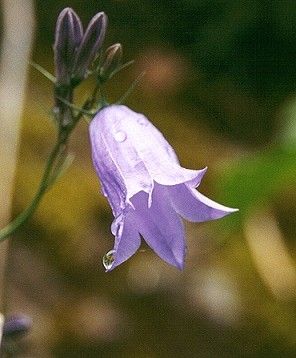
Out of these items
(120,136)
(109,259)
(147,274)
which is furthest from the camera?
(147,274)

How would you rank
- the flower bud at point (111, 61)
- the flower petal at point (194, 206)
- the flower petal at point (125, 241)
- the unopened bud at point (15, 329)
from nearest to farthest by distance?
the flower petal at point (125, 241), the flower petal at point (194, 206), the flower bud at point (111, 61), the unopened bud at point (15, 329)

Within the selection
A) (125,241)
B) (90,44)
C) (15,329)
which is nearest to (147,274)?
(15,329)

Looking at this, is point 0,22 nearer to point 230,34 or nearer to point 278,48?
point 230,34

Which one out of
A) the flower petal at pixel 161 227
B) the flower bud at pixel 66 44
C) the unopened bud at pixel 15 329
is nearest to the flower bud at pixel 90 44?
the flower bud at pixel 66 44

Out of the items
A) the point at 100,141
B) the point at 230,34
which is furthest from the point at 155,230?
the point at 230,34

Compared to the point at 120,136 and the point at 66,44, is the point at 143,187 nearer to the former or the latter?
the point at 120,136

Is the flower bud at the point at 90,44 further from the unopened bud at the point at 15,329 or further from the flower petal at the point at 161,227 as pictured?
the unopened bud at the point at 15,329

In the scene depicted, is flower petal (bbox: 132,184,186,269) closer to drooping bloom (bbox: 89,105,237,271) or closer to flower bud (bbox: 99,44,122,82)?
drooping bloom (bbox: 89,105,237,271)
